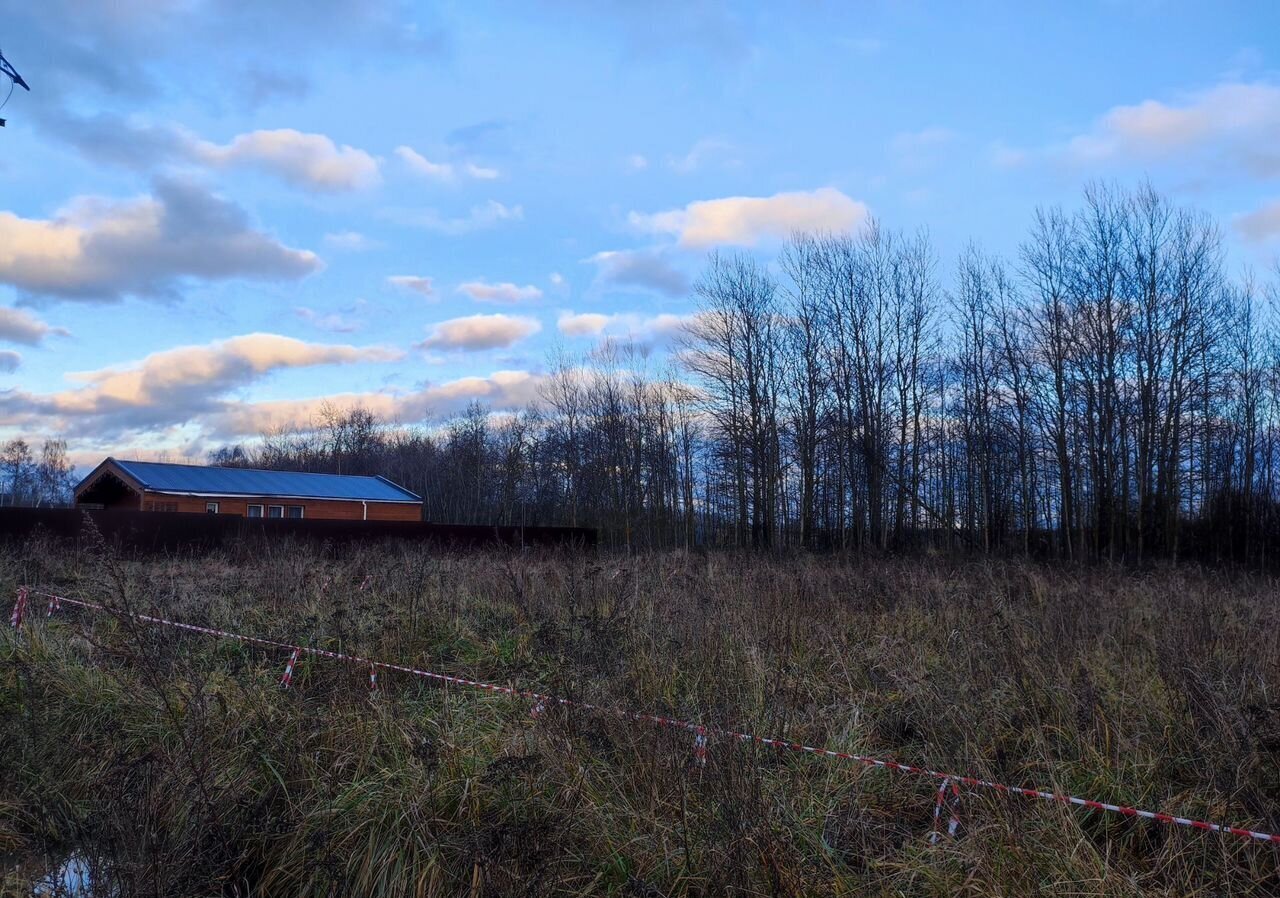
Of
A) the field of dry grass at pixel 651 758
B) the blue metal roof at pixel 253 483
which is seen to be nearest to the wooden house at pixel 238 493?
the blue metal roof at pixel 253 483

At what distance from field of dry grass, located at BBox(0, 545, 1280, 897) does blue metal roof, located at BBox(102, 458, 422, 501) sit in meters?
28.9

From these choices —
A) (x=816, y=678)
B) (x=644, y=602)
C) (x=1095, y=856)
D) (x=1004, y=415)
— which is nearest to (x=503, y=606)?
(x=644, y=602)

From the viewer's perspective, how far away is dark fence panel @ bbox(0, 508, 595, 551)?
19891 mm

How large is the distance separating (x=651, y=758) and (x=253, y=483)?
121 feet

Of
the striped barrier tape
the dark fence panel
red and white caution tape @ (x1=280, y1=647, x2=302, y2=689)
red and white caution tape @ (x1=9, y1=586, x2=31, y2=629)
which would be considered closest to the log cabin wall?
the dark fence panel

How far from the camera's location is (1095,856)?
3137mm

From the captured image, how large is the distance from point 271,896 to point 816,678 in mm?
4038

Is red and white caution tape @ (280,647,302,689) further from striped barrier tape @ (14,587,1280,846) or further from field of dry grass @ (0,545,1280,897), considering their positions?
striped barrier tape @ (14,587,1280,846)

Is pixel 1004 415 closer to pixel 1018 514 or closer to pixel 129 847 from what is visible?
pixel 1018 514

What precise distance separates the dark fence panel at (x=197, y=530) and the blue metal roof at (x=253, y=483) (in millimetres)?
11907

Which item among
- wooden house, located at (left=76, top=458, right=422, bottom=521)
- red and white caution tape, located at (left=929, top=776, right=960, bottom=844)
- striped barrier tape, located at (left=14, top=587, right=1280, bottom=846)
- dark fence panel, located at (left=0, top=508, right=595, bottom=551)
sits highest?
wooden house, located at (left=76, top=458, right=422, bottom=521)

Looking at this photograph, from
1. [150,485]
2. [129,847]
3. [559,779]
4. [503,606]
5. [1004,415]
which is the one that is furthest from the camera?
[150,485]

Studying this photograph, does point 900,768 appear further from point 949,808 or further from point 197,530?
point 197,530

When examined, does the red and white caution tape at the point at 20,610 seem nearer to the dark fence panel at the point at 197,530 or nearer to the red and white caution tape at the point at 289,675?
the red and white caution tape at the point at 289,675
